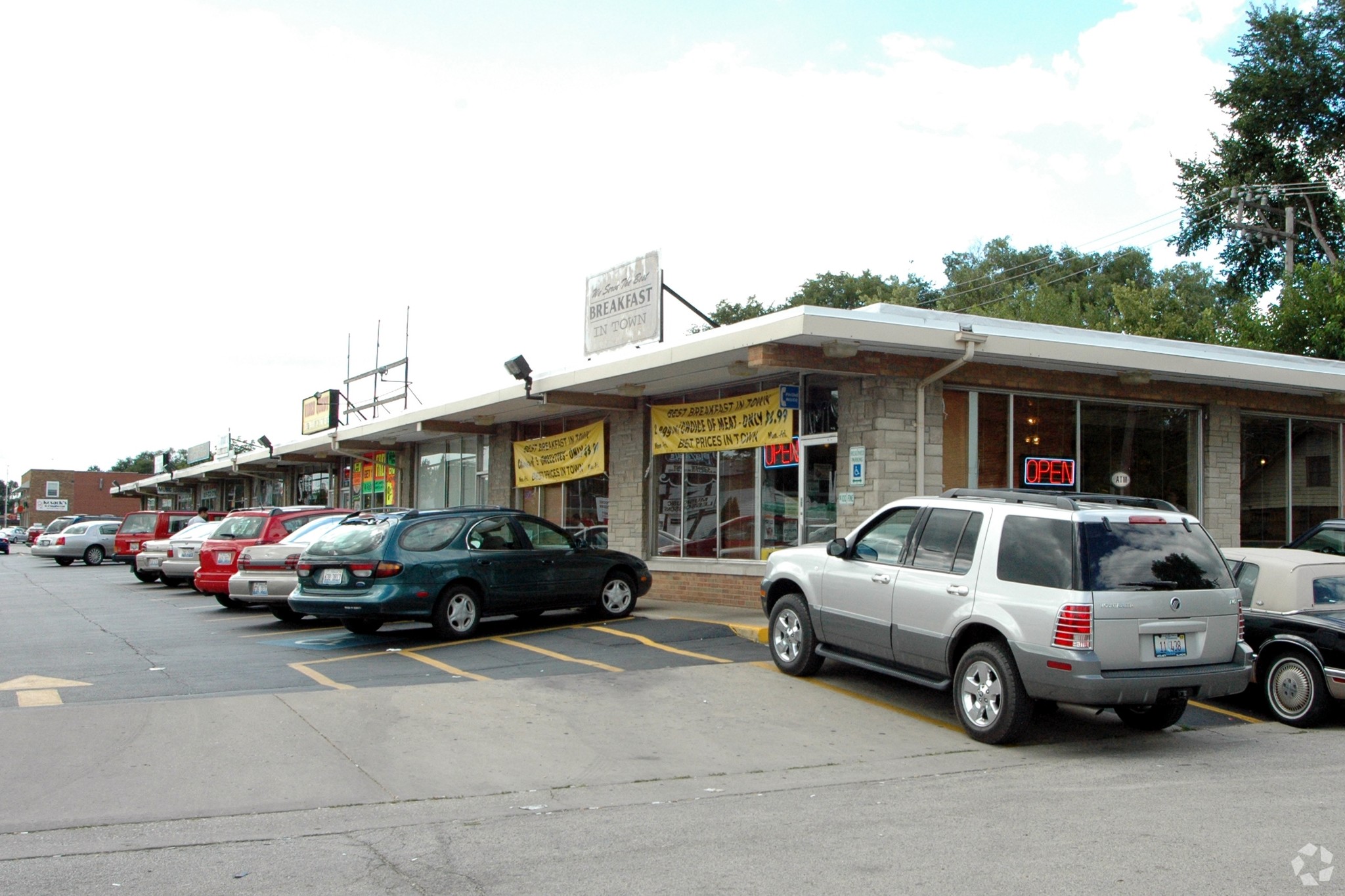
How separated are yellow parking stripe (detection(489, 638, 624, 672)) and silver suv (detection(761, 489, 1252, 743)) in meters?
3.02

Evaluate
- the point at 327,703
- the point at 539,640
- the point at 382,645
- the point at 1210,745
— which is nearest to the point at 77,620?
the point at 382,645

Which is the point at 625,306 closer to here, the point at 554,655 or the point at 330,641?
the point at 330,641

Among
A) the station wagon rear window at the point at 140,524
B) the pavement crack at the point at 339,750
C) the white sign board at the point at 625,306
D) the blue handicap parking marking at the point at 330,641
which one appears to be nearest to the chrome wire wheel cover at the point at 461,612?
the blue handicap parking marking at the point at 330,641

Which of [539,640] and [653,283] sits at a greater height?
[653,283]

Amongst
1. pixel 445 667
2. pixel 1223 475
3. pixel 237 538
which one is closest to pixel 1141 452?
pixel 1223 475

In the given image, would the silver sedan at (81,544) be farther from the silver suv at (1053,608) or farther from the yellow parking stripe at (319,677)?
the silver suv at (1053,608)

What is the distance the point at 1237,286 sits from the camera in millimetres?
37406

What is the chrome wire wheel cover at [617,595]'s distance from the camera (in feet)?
46.6

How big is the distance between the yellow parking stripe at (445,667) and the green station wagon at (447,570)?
0.56 meters

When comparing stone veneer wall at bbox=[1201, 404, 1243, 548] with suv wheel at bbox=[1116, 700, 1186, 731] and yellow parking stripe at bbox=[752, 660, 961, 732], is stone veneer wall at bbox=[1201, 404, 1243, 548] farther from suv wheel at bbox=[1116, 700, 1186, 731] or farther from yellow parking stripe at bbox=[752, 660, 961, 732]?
yellow parking stripe at bbox=[752, 660, 961, 732]

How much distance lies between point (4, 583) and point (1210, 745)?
26476 millimetres

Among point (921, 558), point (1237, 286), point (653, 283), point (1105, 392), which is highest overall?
point (1237, 286)

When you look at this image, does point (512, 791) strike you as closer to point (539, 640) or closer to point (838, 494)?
point (539, 640)

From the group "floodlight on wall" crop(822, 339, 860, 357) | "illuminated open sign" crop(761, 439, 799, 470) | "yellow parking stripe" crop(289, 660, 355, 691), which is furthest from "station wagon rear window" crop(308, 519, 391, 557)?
"floodlight on wall" crop(822, 339, 860, 357)
